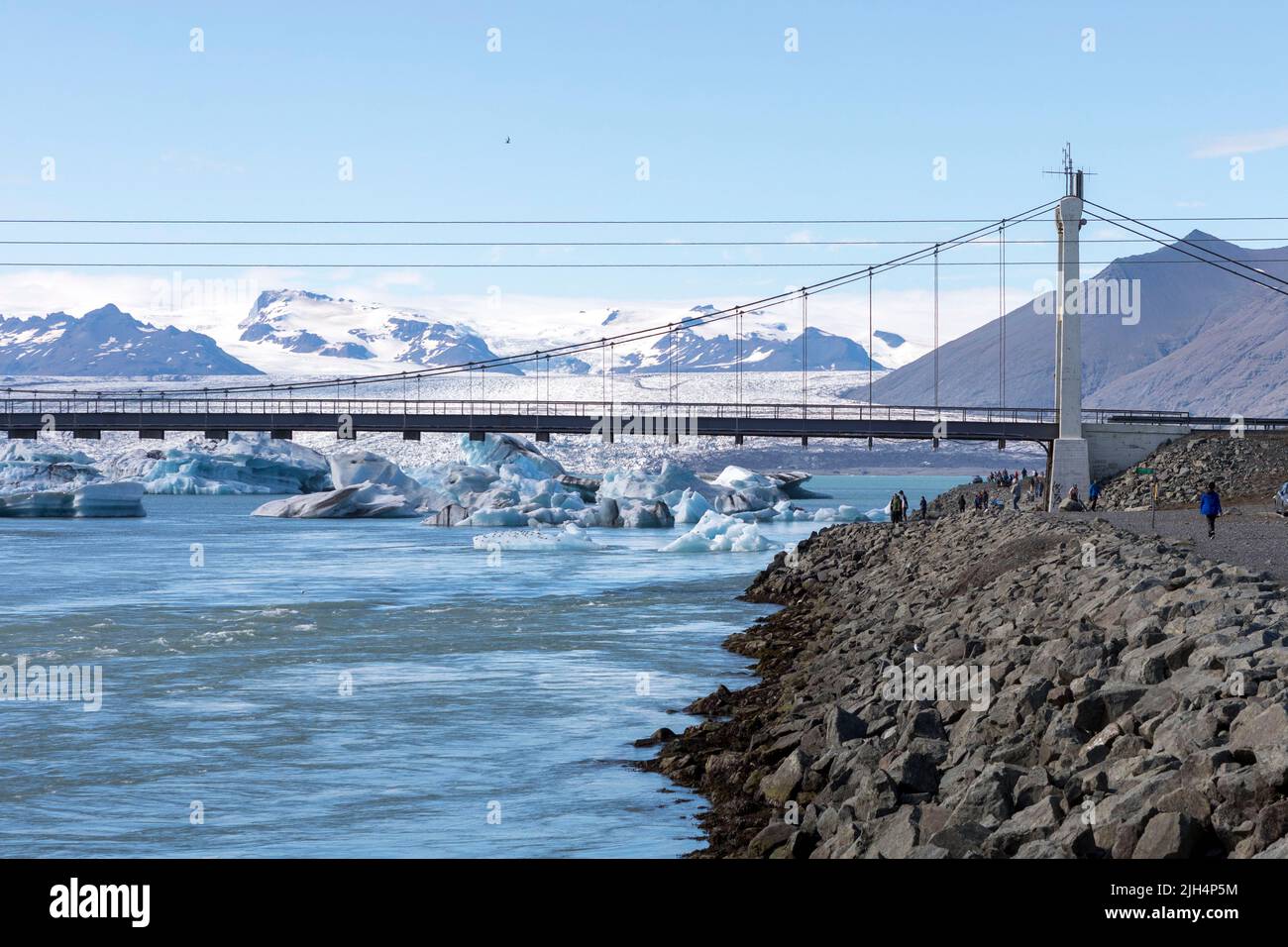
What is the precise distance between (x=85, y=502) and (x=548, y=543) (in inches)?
1429

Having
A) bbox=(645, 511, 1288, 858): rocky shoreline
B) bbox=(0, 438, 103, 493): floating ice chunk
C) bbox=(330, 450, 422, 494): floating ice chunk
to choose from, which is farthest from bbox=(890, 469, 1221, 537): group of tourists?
bbox=(0, 438, 103, 493): floating ice chunk

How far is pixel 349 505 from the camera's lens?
8562cm

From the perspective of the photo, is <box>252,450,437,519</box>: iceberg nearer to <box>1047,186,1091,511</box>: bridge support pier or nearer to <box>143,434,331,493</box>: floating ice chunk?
<box>143,434,331,493</box>: floating ice chunk

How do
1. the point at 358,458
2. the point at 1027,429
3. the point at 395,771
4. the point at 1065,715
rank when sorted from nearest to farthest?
the point at 1065,715 < the point at 395,771 < the point at 1027,429 < the point at 358,458

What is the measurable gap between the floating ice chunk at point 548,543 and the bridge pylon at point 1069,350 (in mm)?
16859

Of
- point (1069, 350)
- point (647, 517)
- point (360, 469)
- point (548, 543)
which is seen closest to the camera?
point (1069, 350)

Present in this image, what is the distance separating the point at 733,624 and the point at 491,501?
51649mm

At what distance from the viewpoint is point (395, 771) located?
1580 cm

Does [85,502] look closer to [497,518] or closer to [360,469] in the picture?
[360,469]

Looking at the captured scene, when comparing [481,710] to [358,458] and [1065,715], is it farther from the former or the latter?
[358,458]

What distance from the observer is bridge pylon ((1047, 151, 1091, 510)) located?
48.1 meters

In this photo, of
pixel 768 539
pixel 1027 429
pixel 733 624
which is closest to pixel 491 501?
pixel 768 539

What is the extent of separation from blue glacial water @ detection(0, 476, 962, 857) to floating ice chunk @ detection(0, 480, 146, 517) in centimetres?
3916

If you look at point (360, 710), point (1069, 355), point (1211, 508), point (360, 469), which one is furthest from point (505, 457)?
point (360, 710)
